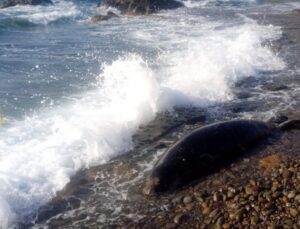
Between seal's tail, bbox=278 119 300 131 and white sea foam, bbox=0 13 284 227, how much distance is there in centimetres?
287

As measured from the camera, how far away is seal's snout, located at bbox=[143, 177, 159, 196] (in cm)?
791

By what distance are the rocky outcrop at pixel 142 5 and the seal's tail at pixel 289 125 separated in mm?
23832

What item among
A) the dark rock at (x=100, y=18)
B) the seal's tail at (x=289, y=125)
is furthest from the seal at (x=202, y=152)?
the dark rock at (x=100, y=18)

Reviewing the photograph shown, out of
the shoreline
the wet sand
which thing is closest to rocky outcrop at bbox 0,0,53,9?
the wet sand

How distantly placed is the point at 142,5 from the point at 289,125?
2482 cm

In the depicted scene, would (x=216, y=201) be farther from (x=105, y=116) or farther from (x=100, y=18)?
(x=100, y=18)

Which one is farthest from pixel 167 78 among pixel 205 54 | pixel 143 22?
pixel 143 22

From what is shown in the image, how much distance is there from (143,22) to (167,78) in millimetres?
14728

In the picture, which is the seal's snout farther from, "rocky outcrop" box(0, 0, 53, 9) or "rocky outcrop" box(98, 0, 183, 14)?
"rocky outcrop" box(0, 0, 53, 9)

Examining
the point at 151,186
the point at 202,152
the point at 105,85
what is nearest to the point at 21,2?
the point at 105,85

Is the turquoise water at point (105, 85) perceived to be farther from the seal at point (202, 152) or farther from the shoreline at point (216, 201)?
the seal at point (202, 152)

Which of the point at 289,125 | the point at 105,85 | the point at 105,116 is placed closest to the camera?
the point at 289,125

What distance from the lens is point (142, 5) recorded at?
110 feet

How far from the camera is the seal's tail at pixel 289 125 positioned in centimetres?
1009
